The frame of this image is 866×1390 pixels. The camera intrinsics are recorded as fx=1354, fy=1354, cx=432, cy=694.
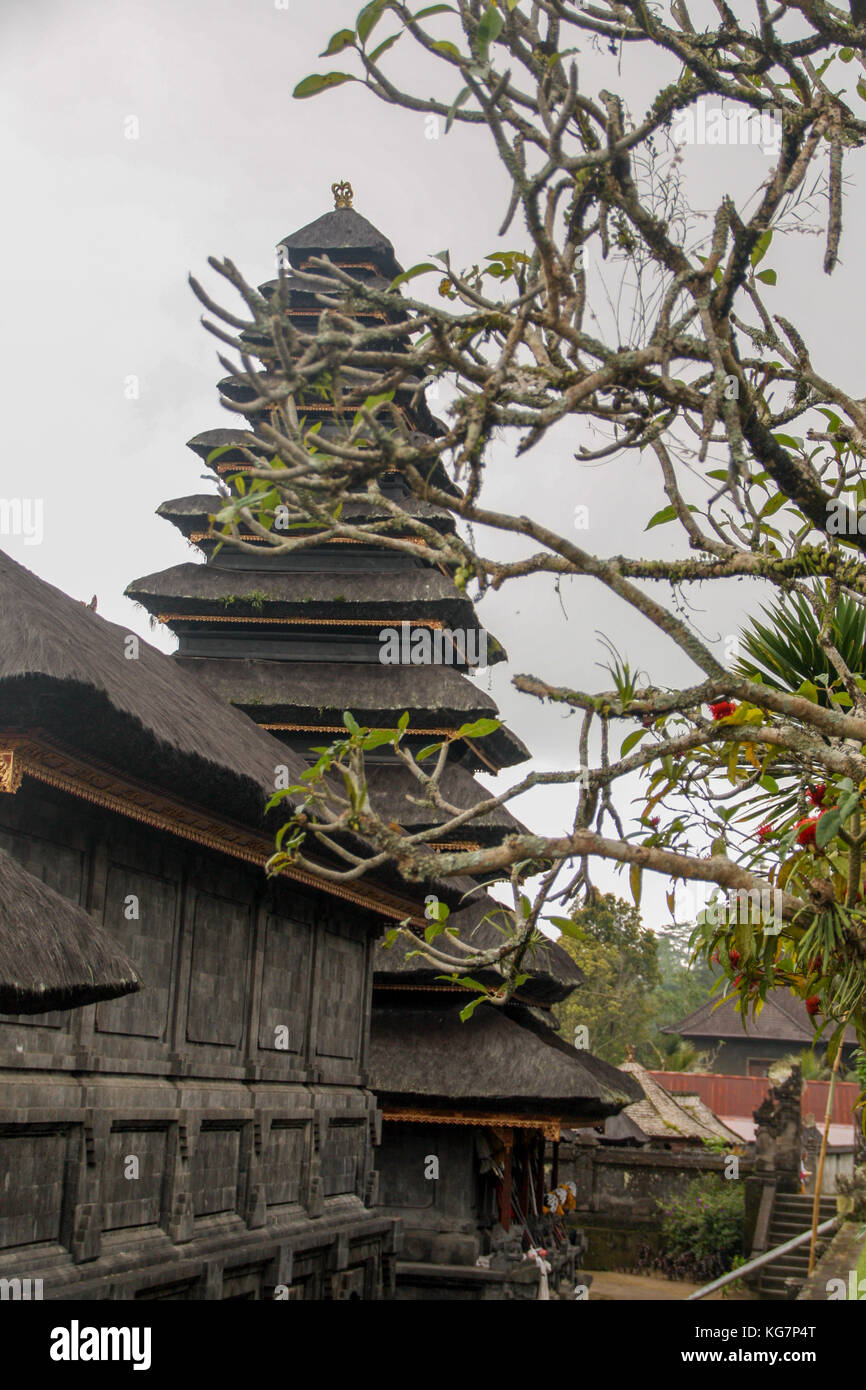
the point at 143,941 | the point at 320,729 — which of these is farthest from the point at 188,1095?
the point at 320,729

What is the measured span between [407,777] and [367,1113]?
4624 millimetres

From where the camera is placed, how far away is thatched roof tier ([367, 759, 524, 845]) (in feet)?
55.9

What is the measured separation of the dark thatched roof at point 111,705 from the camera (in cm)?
786

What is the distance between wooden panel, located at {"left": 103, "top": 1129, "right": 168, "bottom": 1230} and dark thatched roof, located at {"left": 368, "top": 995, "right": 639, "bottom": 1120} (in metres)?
6.64

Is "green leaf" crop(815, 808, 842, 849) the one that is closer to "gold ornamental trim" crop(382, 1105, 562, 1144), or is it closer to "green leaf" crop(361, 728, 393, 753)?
"green leaf" crop(361, 728, 393, 753)

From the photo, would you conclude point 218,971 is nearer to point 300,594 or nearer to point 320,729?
point 320,729

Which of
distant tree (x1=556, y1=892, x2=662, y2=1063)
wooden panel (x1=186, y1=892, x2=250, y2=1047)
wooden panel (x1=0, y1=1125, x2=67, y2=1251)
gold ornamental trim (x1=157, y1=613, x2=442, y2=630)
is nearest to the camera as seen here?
wooden panel (x1=0, y1=1125, x2=67, y2=1251)

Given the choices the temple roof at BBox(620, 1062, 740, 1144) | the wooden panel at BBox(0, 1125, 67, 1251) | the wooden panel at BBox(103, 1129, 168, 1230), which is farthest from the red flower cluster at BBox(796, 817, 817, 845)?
the temple roof at BBox(620, 1062, 740, 1144)

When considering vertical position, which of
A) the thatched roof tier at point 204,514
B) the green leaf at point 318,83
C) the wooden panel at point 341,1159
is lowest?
the wooden panel at point 341,1159

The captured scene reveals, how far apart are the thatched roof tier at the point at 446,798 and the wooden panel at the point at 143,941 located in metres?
6.08

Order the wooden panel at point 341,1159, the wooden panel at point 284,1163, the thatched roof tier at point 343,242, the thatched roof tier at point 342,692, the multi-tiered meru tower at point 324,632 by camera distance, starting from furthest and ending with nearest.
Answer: the thatched roof tier at point 343,242 < the multi-tiered meru tower at point 324,632 < the thatched roof tier at point 342,692 < the wooden panel at point 341,1159 < the wooden panel at point 284,1163

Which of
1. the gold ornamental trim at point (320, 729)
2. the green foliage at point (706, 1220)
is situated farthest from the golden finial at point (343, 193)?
the green foliage at point (706, 1220)

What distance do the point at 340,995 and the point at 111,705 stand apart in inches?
301

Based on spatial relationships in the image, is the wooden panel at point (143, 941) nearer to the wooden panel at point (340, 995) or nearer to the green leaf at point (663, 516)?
the wooden panel at point (340, 995)
